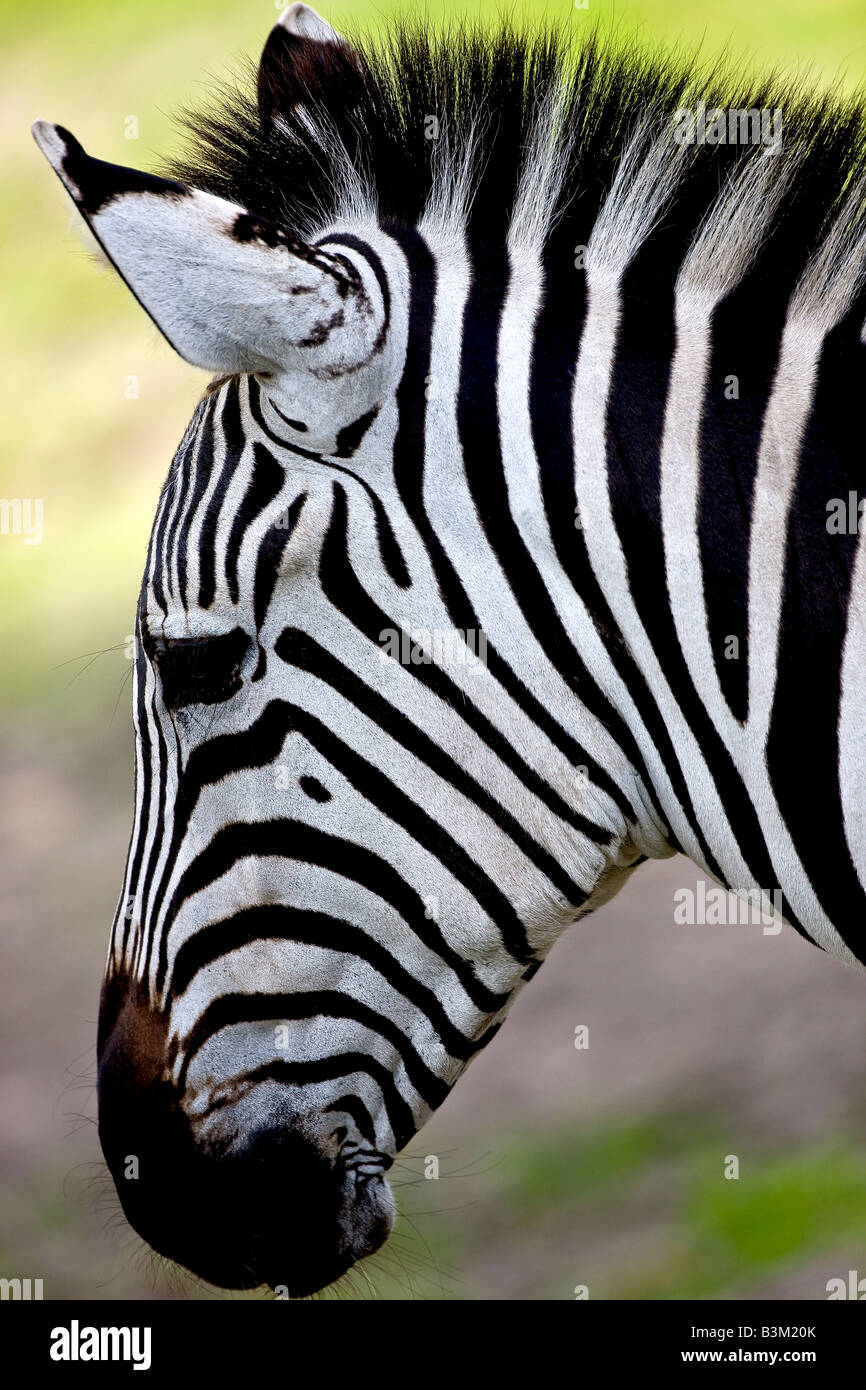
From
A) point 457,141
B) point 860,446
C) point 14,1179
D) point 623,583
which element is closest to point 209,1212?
point 623,583

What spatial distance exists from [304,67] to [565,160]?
2.61 feet

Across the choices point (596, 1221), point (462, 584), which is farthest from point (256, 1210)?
point (596, 1221)

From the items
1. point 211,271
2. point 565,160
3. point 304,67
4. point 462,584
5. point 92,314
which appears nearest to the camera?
point 211,271

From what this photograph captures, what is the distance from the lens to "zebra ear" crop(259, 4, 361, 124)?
2740 millimetres

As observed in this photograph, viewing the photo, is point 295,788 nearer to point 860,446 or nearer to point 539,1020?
point 860,446

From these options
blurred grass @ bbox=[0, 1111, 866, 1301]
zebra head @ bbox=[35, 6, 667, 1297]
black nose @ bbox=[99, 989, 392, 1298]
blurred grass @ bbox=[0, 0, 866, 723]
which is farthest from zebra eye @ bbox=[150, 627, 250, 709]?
blurred grass @ bbox=[0, 0, 866, 723]

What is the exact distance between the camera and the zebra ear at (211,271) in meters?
2.06

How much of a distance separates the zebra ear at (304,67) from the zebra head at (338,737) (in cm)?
21

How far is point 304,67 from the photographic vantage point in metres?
2.87

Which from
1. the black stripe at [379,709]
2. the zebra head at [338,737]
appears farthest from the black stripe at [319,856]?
the black stripe at [379,709]

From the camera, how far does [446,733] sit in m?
2.35

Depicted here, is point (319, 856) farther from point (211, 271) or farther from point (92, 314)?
point (92, 314)

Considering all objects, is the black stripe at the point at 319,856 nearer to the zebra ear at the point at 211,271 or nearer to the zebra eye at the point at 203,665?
the zebra eye at the point at 203,665

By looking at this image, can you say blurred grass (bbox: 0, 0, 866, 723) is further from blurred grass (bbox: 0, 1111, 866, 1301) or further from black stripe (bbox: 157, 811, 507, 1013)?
black stripe (bbox: 157, 811, 507, 1013)
